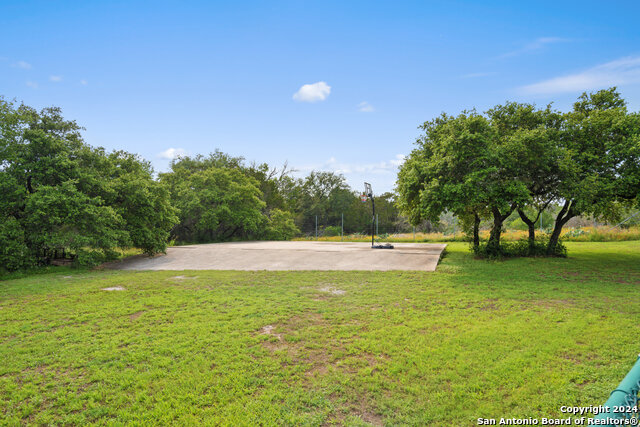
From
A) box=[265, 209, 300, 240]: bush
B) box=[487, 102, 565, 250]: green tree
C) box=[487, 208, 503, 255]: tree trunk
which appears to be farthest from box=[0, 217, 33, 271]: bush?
box=[265, 209, 300, 240]: bush

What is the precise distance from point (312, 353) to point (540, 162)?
8.89 m

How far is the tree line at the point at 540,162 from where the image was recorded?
902cm

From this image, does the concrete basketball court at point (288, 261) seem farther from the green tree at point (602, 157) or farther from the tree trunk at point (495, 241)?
the green tree at point (602, 157)

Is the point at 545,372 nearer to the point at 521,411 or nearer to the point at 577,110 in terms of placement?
the point at 521,411

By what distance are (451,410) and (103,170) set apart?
510 inches

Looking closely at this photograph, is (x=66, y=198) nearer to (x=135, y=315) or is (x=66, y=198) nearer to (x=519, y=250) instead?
(x=135, y=315)

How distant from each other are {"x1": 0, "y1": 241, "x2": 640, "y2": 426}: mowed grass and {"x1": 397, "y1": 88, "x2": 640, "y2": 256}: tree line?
2.81m

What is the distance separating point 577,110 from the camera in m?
11.0

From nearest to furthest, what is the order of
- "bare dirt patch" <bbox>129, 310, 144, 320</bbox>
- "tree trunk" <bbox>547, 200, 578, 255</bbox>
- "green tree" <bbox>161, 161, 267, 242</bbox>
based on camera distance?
"bare dirt patch" <bbox>129, 310, 144, 320</bbox> < "tree trunk" <bbox>547, 200, 578, 255</bbox> < "green tree" <bbox>161, 161, 267, 242</bbox>

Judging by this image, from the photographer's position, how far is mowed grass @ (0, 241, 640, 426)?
112 inches

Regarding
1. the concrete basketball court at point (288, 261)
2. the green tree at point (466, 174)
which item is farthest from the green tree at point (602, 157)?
the concrete basketball court at point (288, 261)

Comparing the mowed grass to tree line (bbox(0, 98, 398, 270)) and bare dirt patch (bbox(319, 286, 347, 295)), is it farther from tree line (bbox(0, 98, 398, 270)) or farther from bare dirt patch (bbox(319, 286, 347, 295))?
tree line (bbox(0, 98, 398, 270))

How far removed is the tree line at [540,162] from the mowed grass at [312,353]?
2806 millimetres

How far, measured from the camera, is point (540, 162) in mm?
9445
